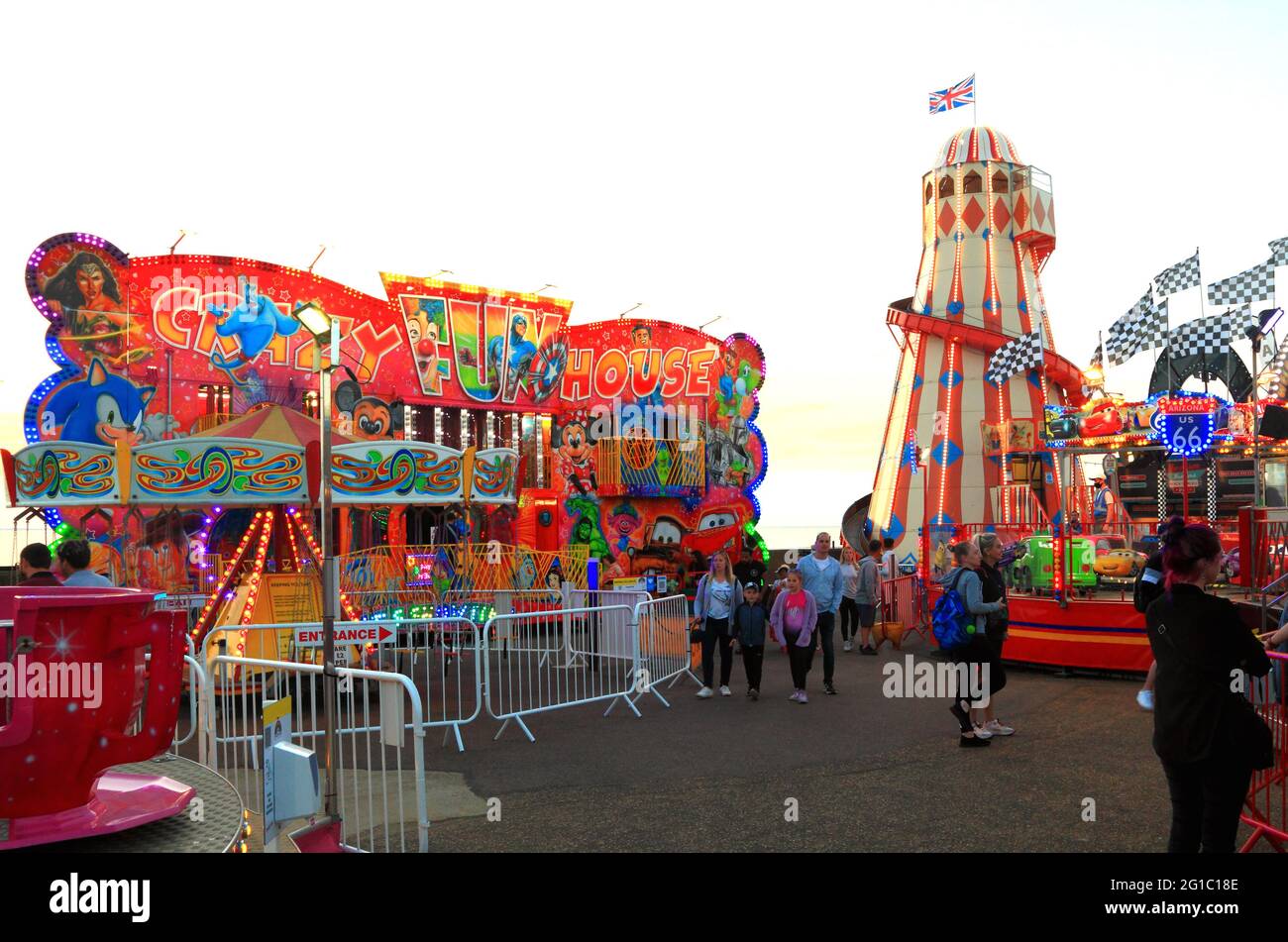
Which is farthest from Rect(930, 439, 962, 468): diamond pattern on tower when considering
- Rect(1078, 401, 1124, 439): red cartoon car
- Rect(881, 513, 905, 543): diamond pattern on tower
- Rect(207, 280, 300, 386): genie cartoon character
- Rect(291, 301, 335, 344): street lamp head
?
Rect(291, 301, 335, 344): street lamp head

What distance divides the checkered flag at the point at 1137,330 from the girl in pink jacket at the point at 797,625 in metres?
10.0

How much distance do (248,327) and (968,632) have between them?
1632 cm

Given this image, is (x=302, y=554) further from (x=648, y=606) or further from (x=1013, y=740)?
(x=1013, y=740)

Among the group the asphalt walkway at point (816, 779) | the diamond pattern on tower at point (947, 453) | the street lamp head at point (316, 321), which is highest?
the diamond pattern on tower at point (947, 453)

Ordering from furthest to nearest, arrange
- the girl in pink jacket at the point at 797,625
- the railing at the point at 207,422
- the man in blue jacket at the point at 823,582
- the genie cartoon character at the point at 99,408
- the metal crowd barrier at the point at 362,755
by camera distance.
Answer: the railing at the point at 207,422
the genie cartoon character at the point at 99,408
the man in blue jacket at the point at 823,582
the girl in pink jacket at the point at 797,625
the metal crowd barrier at the point at 362,755

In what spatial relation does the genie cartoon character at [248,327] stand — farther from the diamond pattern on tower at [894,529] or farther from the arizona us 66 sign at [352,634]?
the diamond pattern on tower at [894,529]

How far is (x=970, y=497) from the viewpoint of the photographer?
2298 centimetres

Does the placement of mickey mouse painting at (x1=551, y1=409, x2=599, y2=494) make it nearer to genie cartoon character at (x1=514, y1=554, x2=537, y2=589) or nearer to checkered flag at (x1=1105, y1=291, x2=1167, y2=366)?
genie cartoon character at (x1=514, y1=554, x2=537, y2=589)

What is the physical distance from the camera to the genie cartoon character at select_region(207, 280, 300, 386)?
63.0ft

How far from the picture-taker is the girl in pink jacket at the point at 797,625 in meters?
10.4

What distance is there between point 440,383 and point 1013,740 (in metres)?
17.1

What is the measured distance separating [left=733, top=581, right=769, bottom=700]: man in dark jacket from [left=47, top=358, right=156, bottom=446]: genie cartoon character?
1280 centimetres

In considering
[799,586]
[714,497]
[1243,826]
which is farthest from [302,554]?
[714,497]

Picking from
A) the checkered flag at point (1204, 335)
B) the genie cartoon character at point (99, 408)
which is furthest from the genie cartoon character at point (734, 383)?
the genie cartoon character at point (99, 408)
